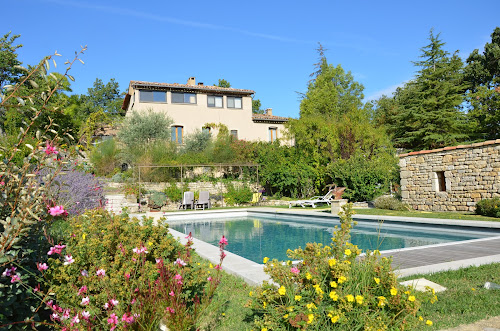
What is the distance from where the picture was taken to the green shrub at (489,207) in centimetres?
968

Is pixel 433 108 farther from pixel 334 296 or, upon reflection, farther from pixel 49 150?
pixel 49 150

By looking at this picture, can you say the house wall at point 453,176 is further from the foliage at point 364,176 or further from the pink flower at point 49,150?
the pink flower at point 49,150

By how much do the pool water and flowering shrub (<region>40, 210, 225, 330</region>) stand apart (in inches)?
153

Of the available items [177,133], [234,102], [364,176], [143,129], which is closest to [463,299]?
[364,176]

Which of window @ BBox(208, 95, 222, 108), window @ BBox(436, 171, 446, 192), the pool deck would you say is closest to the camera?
the pool deck

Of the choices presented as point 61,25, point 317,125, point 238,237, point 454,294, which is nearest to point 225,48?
point 317,125

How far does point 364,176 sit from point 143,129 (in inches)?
572

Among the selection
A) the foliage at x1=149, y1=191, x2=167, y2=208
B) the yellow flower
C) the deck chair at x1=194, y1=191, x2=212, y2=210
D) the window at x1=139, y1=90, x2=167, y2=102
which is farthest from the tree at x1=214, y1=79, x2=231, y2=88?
the yellow flower

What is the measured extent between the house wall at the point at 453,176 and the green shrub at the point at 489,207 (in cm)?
52

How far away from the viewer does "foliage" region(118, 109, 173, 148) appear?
22594 mm

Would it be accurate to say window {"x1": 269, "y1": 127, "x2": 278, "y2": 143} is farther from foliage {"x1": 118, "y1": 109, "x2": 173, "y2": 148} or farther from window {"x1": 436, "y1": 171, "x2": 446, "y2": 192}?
window {"x1": 436, "y1": 171, "x2": 446, "y2": 192}

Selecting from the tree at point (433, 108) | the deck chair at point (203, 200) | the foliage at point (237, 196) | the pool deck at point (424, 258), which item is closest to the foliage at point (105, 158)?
the deck chair at point (203, 200)

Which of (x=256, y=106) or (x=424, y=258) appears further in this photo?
(x=256, y=106)

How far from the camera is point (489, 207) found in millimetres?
9852
